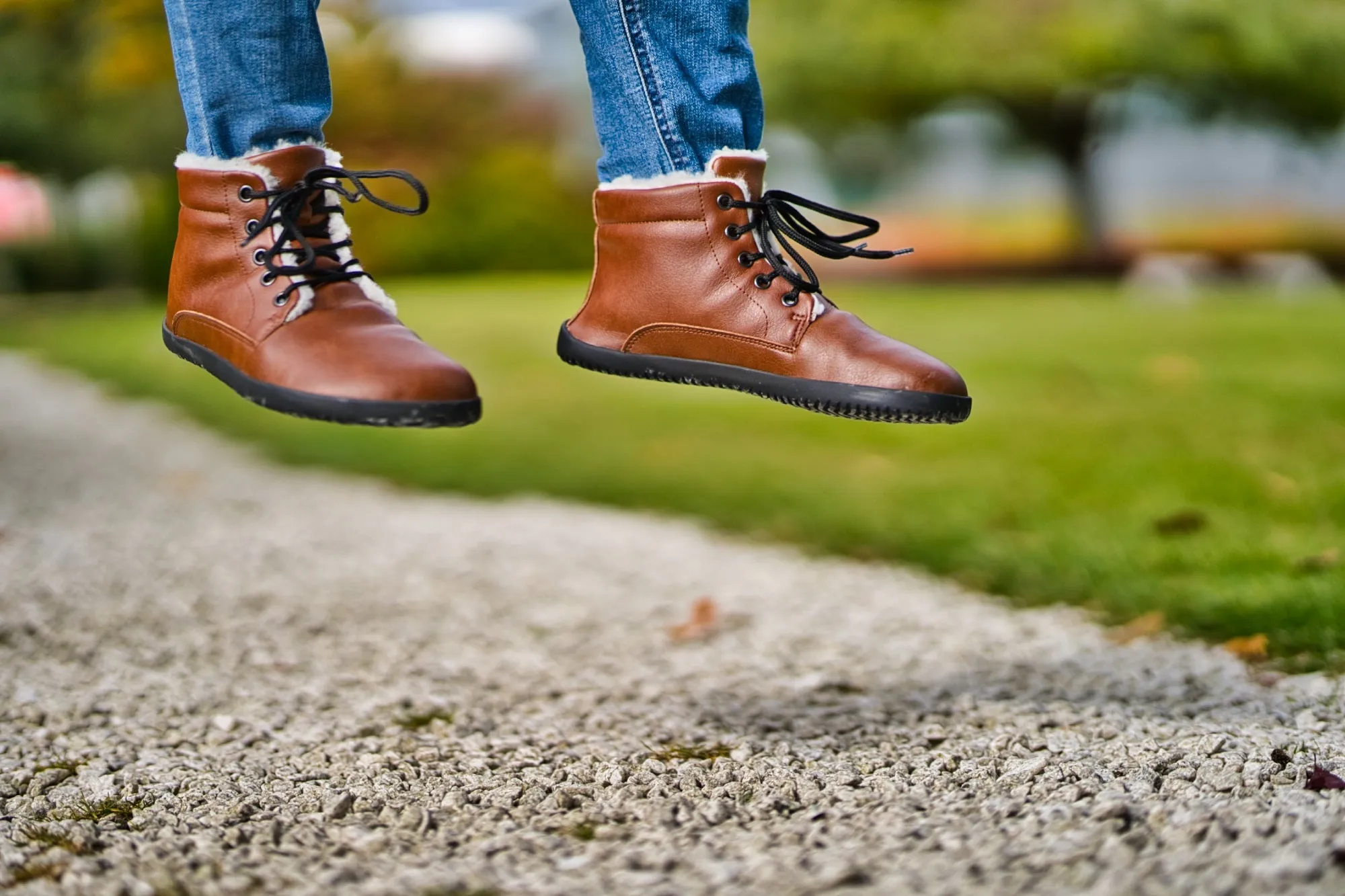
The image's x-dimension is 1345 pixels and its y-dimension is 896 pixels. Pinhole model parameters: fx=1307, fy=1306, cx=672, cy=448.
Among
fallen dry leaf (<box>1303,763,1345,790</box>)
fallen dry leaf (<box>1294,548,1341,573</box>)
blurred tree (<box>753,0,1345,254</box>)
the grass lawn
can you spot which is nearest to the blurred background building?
blurred tree (<box>753,0,1345,254</box>)

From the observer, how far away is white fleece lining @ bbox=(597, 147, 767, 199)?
188cm

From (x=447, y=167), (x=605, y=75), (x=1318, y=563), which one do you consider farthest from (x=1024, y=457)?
(x=447, y=167)

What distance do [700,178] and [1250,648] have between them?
1.72m

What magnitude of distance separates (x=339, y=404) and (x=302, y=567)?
2.41 m

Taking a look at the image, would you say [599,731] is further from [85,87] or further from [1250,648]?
[85,87]

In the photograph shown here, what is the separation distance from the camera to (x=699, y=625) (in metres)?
3.30

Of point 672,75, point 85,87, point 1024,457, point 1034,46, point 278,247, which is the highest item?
point 85,87

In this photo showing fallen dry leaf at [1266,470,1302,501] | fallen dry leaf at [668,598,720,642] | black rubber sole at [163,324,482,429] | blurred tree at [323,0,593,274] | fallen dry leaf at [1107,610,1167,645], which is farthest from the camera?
blurred tree at [323,0,593,274]

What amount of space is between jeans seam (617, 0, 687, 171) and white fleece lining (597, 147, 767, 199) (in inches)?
2.0

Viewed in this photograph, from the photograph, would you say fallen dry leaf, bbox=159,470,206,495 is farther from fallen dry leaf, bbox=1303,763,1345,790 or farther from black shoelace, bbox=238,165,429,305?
fallen dry leaf, bbox=1303,763,1345,790

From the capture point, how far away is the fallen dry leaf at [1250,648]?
2777 mm

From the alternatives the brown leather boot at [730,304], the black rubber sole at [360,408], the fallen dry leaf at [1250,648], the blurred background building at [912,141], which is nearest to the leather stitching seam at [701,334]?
the brown leather boot at [730,304]

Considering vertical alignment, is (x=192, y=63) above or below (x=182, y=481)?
above

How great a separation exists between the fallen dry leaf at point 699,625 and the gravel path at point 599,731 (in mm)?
43
